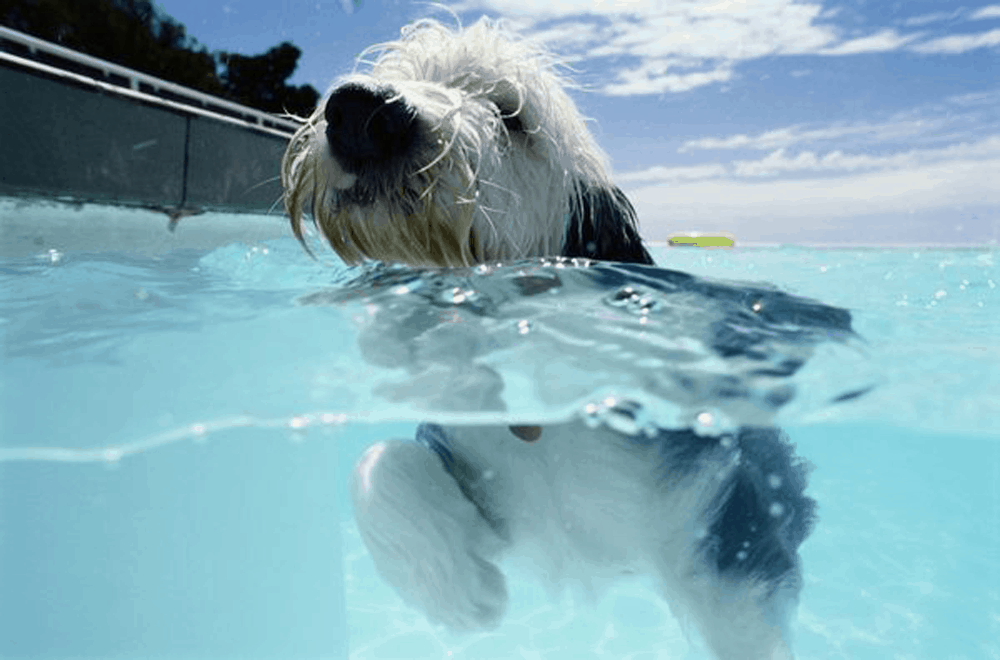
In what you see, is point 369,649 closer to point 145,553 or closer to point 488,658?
point 488,658

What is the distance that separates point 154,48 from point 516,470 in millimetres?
14519

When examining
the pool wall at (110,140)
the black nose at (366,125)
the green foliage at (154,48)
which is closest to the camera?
the black nose at (366,125)

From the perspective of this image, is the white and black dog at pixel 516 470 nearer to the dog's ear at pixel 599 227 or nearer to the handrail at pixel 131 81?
the dog's ear at pixel 599 227

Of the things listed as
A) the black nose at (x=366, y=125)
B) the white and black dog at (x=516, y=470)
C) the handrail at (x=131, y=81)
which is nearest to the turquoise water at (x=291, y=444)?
the white and black dog at (x=516, y=470)

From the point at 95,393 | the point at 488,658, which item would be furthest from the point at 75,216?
the point at 488,658

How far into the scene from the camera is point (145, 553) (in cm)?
449

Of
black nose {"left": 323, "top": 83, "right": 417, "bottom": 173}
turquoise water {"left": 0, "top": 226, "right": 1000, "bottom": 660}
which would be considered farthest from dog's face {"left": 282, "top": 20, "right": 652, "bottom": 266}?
turquoise water {"left": 0, "top": 226, "right": 1000, "bottom": 660}

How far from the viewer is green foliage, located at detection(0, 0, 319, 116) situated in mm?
11695

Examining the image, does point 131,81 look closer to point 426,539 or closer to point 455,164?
point 455,164

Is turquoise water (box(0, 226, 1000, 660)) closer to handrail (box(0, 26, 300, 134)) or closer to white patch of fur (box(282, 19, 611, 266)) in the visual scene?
white patch of fur (box(282, 19, 611, 266))

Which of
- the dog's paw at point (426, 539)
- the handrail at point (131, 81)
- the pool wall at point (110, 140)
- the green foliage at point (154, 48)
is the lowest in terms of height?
the dog's paw at point (426, 539)

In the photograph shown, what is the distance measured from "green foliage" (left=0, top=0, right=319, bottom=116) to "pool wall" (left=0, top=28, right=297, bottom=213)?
333 cm

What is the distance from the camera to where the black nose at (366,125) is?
7.20ft

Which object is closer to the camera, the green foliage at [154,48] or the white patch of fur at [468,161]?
the white patch of fur at [468,161]
